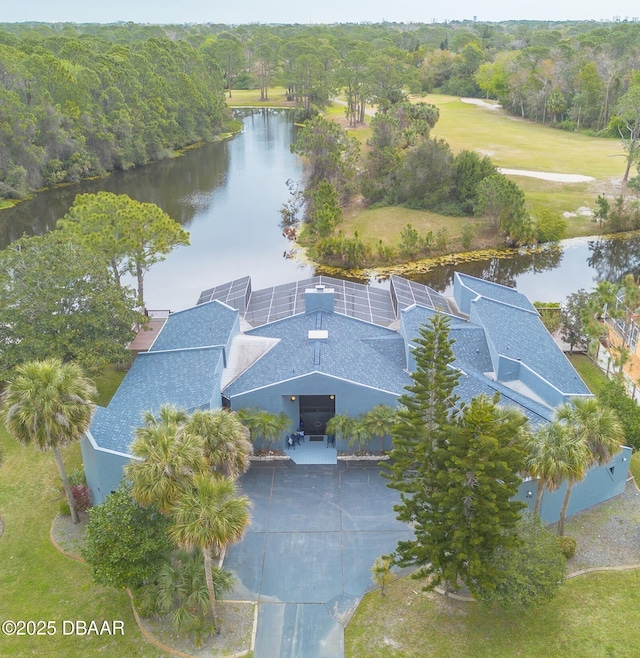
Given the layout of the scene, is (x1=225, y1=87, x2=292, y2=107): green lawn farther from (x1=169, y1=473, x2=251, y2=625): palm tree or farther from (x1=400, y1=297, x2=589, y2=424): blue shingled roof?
(x1=169, y1=473, x2=251, y2=625): palm tree

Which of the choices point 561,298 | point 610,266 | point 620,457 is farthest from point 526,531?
point 610,266

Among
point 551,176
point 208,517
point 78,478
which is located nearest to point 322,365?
point 78,478

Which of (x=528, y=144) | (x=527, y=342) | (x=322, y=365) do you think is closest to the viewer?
(x=322, y=365)

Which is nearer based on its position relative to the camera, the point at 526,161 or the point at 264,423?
the point at 264,423

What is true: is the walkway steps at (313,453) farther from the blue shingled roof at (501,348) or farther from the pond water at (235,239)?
the pond water at (235,239)

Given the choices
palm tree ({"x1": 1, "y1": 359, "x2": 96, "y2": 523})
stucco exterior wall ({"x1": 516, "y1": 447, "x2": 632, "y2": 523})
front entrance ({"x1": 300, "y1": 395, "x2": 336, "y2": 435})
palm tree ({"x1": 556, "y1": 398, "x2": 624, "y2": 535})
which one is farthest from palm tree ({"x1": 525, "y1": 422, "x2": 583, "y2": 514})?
palm tree ({"x1": 1, "y1": 359, "x2": 96, "y2": 523})

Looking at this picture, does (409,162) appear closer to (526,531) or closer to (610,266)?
(610,266)

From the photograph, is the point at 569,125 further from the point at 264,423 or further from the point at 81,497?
the point at 81,497
